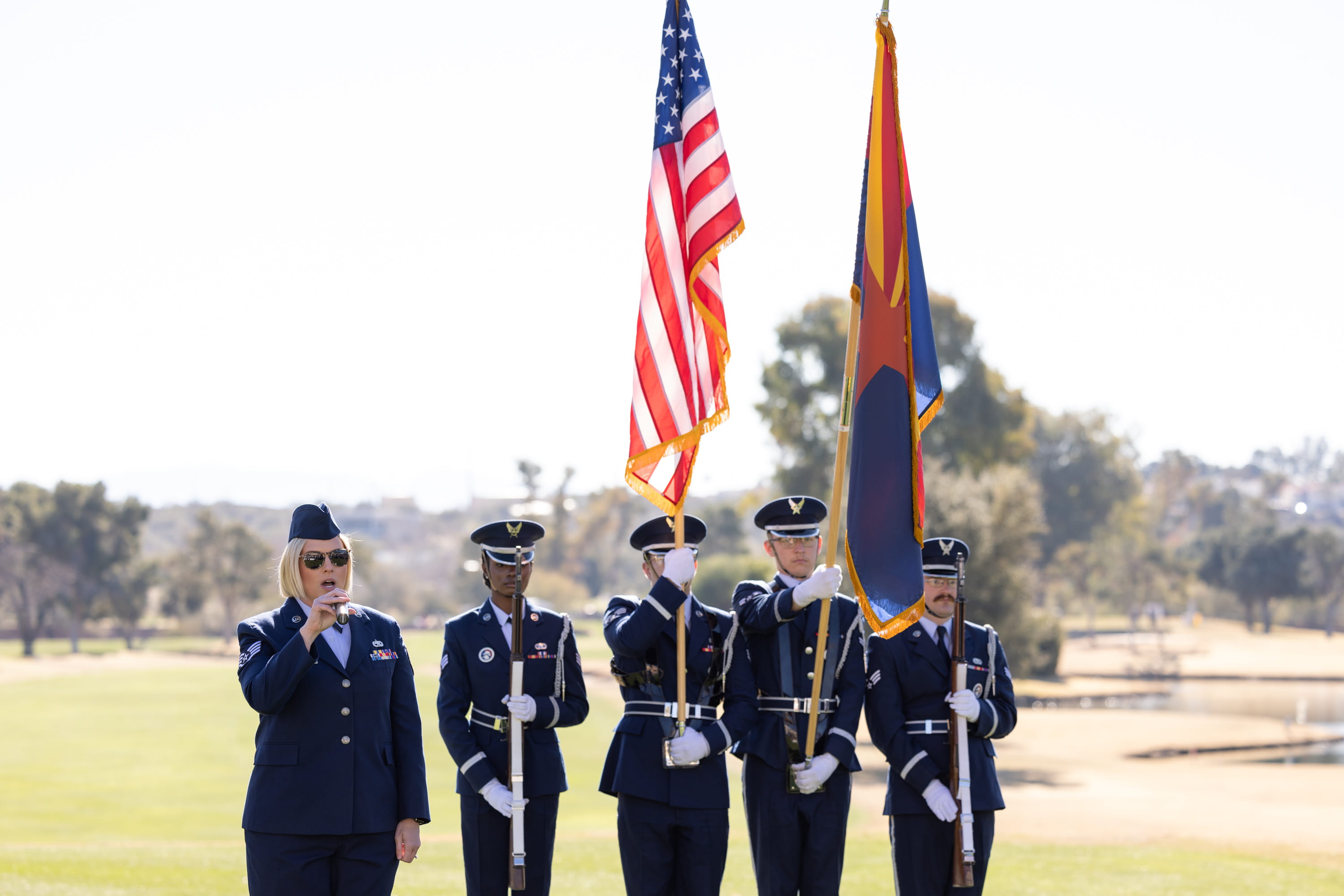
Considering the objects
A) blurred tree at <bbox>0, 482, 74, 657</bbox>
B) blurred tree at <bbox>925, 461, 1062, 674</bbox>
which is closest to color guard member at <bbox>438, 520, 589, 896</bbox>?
blurred tree at <bbox>925, 461, 1062, 674</bbox>

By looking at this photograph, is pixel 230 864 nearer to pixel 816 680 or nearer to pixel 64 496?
pixel 816 680

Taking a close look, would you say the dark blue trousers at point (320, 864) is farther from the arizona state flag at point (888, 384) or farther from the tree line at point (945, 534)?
the tree line at point (945, 534)

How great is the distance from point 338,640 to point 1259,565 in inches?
3629

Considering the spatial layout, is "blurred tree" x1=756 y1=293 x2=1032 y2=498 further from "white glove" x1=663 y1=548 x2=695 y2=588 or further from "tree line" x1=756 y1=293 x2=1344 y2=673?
"white glove" x1=663 y1=548 x2=695 y2=588

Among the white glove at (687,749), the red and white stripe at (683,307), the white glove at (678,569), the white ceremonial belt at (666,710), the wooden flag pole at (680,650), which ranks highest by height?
the red and white stripe at (683,307)

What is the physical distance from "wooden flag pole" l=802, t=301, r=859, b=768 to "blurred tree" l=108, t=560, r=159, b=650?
74.2m

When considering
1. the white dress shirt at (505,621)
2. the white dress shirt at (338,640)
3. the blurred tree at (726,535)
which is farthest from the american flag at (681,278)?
the blurred tree at (726,535)

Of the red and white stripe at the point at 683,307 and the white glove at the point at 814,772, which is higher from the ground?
the red and white stripe at the point at 683,307

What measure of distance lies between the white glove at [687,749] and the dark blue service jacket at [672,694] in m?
0.05

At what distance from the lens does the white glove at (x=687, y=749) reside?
5820 mm

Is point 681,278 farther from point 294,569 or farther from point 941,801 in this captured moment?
point 941,801

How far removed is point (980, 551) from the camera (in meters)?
34.0

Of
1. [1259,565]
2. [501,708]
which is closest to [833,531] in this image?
[501,708]

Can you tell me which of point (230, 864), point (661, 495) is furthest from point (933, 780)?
point (230, 864)
